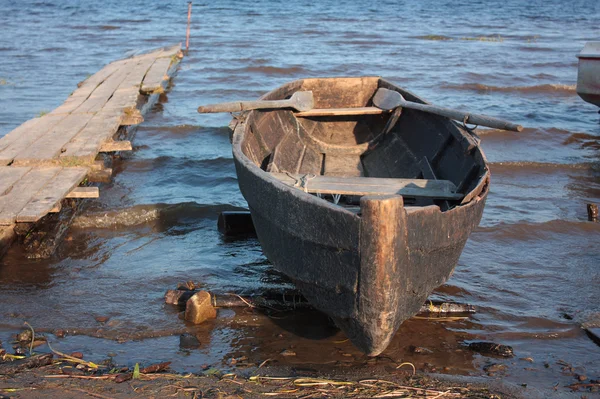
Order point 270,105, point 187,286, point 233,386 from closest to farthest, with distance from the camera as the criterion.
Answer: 1. point 233,386
2. point 187,286
3. point 270,105

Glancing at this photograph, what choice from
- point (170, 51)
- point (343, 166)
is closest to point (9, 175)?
point (343, 166)

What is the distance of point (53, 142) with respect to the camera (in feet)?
25.1

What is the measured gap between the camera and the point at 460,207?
4.38 m

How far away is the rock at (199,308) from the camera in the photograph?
17.4 ft

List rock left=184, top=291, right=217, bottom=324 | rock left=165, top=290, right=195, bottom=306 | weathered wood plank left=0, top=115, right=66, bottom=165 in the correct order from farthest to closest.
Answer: weathered wood plank left=0, top=115, right=66, bottom=165
rock left=165, top=290, right=195, bottom=306
rock left=184, top=291, right=217, bottom=324

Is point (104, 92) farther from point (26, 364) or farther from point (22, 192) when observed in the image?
point (26, 364)

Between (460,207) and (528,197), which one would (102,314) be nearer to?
(460,207)

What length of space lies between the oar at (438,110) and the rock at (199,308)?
266 centimetres

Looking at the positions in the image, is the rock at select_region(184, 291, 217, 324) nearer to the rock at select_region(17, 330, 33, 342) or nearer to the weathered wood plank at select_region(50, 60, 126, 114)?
the rock at select_region(17, 330, 33, 342)

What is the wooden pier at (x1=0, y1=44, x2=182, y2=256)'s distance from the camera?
19.7ft

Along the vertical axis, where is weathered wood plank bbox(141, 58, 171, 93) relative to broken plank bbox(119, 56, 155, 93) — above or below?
below

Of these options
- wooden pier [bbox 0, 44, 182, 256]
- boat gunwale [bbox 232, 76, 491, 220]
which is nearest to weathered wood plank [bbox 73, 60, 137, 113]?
wooden pier [bbox 0, 44, 182, 256]

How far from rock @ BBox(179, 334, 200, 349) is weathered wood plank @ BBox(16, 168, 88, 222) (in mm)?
1645

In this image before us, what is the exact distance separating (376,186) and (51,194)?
9.40ft
